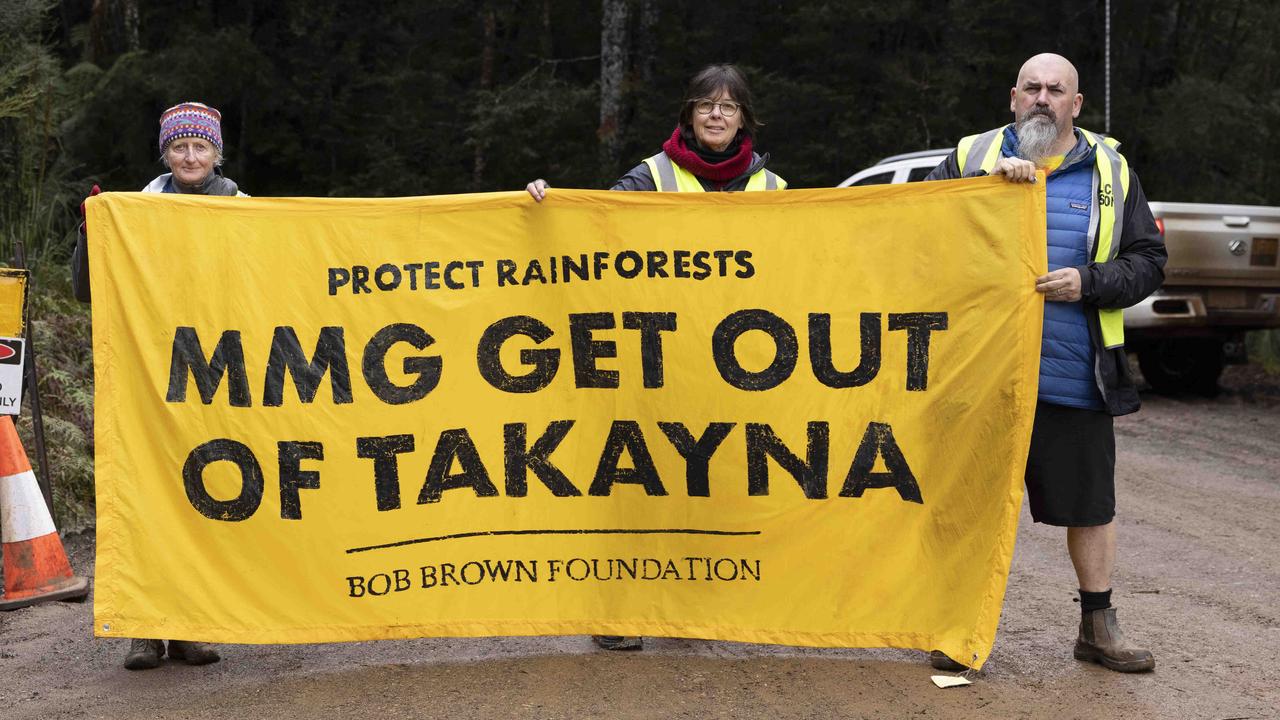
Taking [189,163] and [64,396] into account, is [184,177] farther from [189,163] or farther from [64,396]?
[64,396]

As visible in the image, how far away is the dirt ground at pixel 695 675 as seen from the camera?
4.35m

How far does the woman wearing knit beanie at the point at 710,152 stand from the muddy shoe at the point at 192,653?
1421 mm

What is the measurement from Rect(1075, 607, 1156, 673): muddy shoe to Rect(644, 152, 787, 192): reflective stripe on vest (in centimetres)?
194

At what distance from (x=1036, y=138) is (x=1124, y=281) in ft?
1.90

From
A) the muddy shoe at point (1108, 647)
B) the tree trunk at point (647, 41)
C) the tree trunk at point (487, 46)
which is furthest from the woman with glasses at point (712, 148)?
the tree trunk at point (487, 46)

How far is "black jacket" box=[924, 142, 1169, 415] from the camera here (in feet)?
14.9

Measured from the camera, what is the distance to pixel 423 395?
4770 millimetres

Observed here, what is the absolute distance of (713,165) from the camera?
198 inches

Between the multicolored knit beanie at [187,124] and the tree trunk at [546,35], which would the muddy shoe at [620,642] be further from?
the tree trunk at [546,35]

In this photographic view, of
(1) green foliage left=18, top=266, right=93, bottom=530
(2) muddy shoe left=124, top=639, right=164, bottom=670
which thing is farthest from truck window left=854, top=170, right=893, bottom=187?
(2) muddy shoe left=124, top=639, right=164, bottom=670

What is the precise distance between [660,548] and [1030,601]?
6.19ft

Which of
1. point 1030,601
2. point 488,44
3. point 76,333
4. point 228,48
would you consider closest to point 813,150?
point 488,44

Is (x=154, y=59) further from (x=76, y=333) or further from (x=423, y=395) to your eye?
(x=423, y=395)

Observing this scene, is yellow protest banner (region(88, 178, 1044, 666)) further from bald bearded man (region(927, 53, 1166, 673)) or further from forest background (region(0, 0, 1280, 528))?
forest background (region(0, 0, 1280, 528))
